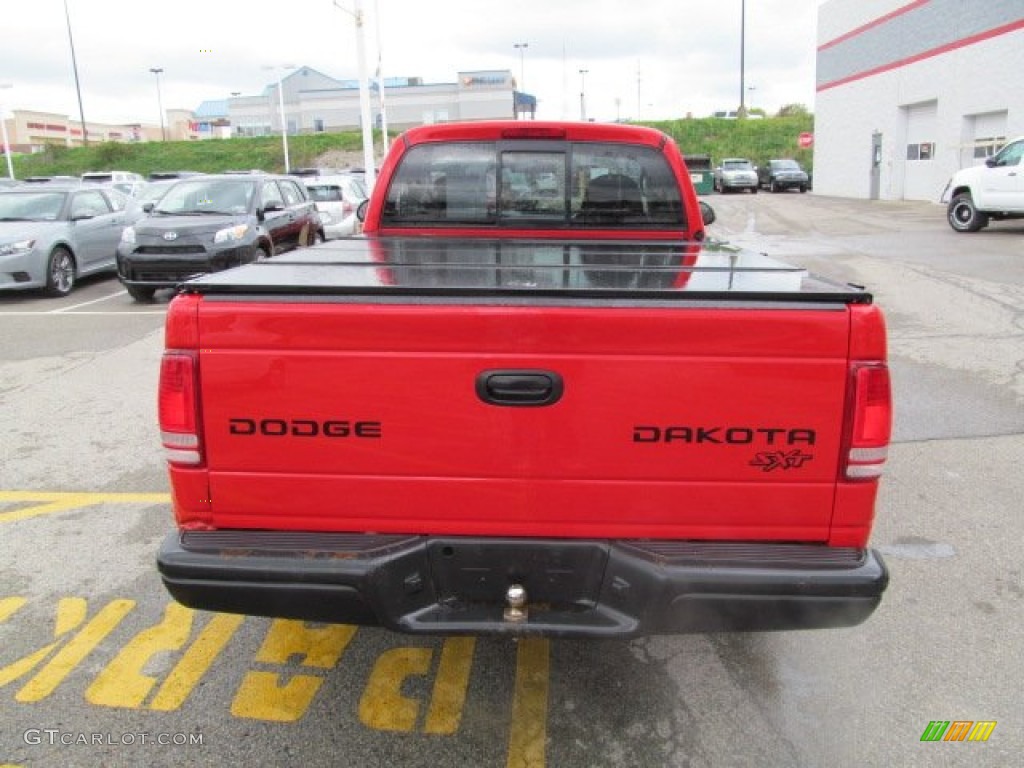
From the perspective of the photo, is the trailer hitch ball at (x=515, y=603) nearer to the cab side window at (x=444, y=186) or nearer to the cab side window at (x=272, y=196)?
the cab side window at (x=444, y=186)

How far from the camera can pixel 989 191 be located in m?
17.2

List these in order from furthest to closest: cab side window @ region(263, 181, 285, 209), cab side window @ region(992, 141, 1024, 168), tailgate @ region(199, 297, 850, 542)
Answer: cab side window @ region(992, 141, 1024, 168) < cab side window @ region(263, 181, 285, 209) < tailgate @ region(199, 297, 850, 542)

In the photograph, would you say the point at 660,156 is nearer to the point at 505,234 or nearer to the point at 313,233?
the point at 505,234

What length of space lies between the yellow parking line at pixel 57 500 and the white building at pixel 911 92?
25229 millimetres

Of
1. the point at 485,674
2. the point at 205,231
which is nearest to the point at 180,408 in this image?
the point at 485,674

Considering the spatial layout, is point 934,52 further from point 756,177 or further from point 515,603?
point 515,603

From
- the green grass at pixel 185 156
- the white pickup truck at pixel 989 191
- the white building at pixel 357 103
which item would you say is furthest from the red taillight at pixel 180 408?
the white building at pixel 357 103

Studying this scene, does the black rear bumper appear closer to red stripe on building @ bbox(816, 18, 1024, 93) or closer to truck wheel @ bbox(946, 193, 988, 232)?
truck wheel @ bbox(946, 193, 988, 232)

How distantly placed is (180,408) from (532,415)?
3.46 feet

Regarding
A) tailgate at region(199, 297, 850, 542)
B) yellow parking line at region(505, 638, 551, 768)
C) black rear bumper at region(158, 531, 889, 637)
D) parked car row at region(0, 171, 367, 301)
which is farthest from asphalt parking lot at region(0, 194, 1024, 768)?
parked car row at region(0, 171, 367, 301)

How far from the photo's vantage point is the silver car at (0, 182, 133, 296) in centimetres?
1205

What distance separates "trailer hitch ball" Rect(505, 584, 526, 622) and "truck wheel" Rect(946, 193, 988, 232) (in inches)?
748

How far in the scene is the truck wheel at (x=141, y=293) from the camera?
467 inches

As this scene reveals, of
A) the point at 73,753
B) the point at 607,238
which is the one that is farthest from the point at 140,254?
the point at 73,753
